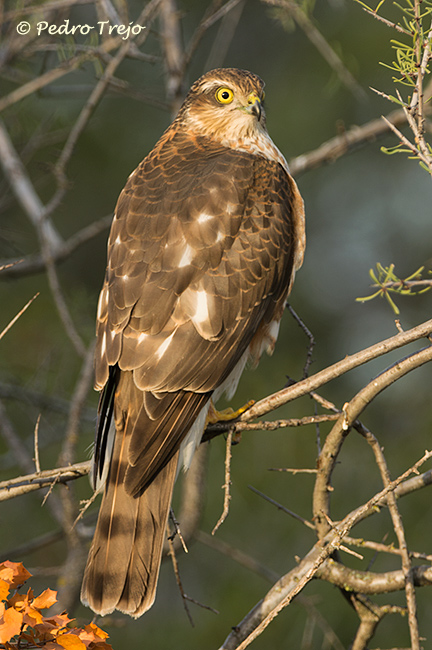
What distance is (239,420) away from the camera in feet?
8.45

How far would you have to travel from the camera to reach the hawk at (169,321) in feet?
8.27

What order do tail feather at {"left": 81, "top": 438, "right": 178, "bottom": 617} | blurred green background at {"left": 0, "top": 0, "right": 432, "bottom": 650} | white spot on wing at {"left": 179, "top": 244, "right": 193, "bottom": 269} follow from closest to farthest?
tail feather at {"left": 81, "top": 438, "right": 178, "bottom": 617} < white spot on wing at {"left": 179, "top": 244, "right": 193, "bottom": 269} < blurred green background at {"left": 0, "top": 0, "right": 432, "bottom": 650}

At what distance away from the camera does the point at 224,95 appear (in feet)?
11.4

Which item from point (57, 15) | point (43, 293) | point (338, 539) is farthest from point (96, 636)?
point (43, 293)

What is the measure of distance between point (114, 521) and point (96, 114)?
6.02 meters

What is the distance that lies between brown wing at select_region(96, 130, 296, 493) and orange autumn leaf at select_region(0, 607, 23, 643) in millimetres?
1157

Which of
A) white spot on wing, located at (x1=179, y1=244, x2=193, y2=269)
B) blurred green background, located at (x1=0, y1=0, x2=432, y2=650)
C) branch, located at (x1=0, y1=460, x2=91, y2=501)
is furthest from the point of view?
blurred green background, located at (x1=0, y1=0, x2=432, y2=650)

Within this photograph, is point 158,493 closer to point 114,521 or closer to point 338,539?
point 114,521

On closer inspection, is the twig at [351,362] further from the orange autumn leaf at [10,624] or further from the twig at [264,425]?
the orange autumn leaf at [10,624]

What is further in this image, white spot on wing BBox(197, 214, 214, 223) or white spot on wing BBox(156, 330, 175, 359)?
white spot on wing BBox(197, 214, 214, 223)

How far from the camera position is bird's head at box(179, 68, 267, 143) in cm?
336

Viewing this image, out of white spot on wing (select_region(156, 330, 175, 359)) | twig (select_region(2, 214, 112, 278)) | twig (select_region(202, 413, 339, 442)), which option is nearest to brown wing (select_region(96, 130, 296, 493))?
white spot on wing (select_region(156, 330, 175, 359))

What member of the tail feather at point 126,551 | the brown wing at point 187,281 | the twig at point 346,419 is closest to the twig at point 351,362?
the twig at point 346,419

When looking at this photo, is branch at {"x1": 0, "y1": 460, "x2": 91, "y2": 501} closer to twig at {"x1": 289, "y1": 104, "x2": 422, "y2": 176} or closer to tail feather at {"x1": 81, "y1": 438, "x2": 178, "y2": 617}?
tail feather at {"x1": 81, "y1": 438, "x2": 178, "y2": 617}
